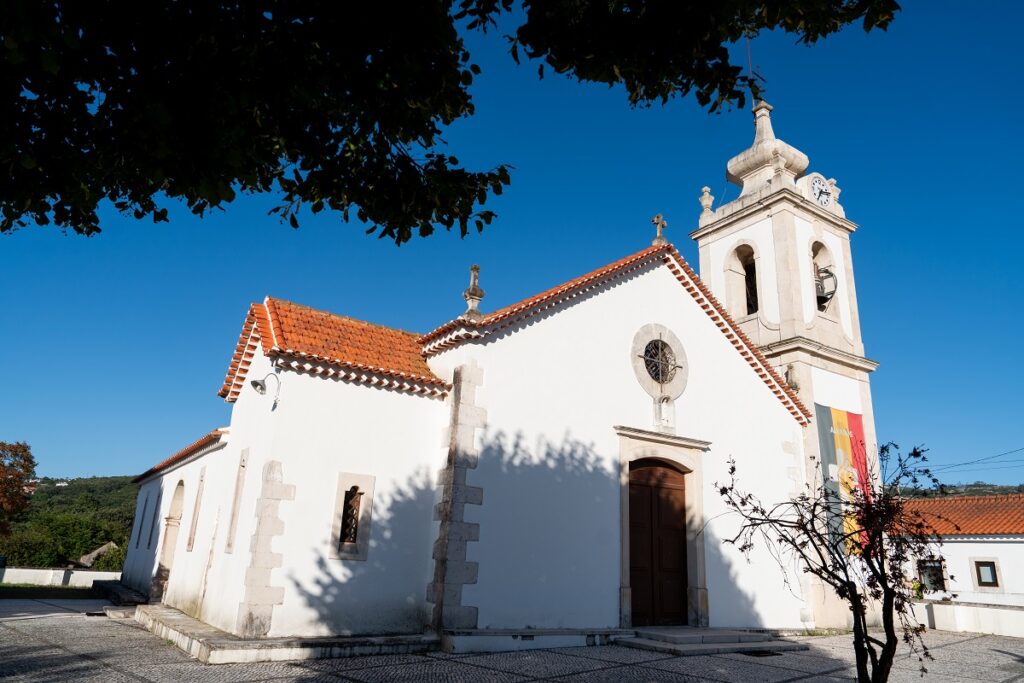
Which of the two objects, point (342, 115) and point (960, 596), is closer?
point (342, 115)

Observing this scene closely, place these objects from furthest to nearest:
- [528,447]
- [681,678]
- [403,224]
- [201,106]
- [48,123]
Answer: [528,447] < [681,678] < [403,224] < [48,123] < [201,106]

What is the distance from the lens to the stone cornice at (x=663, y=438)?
488 inches

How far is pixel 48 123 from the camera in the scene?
4.14m

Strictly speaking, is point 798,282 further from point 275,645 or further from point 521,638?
point 275,645

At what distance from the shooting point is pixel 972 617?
16.2 metres

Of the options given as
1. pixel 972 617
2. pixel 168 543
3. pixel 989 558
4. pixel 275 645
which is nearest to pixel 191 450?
pixel 168 543

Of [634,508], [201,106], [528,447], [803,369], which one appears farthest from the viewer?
[803,369]

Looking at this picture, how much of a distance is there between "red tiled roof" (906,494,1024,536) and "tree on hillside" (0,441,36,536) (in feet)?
99.0

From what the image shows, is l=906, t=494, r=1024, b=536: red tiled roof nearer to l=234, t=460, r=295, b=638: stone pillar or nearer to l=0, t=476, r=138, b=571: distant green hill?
l=234, t=460, r=295, b=638: stone pillar

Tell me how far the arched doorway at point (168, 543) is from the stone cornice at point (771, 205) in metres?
16.8

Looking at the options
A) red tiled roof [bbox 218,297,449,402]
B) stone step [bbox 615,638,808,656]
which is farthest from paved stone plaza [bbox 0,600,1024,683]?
red tiled roof [bbox 218,297,449,402]

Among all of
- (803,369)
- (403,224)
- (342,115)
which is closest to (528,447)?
(403,224)

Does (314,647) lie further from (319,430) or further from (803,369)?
(803,369)

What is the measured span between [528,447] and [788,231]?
469 inches
